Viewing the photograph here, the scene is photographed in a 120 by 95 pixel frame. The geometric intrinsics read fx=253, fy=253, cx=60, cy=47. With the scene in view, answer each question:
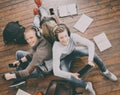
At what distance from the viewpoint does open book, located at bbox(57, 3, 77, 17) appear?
3.99 metres

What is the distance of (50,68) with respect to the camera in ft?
11.0

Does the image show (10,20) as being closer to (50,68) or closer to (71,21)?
(71,21)

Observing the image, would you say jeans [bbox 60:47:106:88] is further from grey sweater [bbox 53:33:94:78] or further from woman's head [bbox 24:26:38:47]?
woman's head [bbox 24:26:38:47]

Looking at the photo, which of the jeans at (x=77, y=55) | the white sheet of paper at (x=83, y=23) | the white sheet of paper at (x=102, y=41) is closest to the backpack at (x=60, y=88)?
the jeans at (x=77, y=55)

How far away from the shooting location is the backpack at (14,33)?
388cm

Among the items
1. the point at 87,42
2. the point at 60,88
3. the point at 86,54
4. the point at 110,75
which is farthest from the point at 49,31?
the point at 110,75

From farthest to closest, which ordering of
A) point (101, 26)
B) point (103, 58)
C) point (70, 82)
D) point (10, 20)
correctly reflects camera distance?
point (10, 20) < point (101, 26) < point (103, 58) < point (70, 82)

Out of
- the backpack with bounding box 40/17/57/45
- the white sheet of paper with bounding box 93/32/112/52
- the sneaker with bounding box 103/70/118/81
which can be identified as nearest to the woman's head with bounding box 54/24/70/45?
the backpack with bounding box 40/17/57/45

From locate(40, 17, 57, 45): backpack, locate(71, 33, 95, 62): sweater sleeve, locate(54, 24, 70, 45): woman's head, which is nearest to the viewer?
locate(54, 24, 70, 45): woman's head

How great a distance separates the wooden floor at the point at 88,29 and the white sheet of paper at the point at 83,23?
2.2 inches

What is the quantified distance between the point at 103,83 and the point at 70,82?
0.49 m

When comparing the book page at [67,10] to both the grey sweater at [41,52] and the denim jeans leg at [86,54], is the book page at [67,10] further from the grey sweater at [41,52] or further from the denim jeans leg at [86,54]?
the grey sweater at [41,52]

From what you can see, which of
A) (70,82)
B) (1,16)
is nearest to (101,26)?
(70,82)

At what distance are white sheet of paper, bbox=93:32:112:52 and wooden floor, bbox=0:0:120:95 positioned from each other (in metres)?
0.05
